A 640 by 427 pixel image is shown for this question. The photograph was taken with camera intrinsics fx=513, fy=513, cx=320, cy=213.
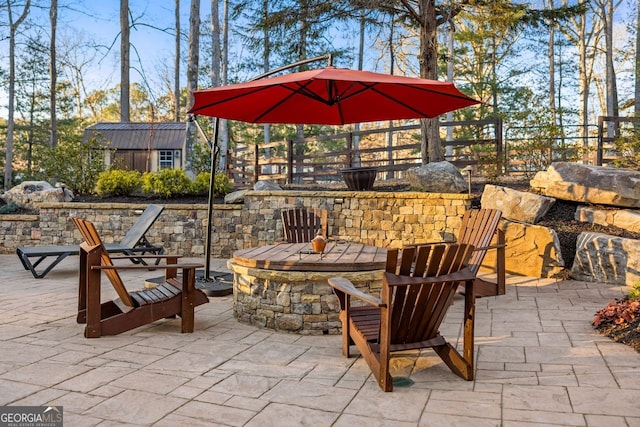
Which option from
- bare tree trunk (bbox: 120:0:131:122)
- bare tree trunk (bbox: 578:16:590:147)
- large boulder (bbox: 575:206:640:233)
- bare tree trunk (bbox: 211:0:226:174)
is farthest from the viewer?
bare tree trunk (bbox: 578:16:590:147)

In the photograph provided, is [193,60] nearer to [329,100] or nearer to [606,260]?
[329,100]

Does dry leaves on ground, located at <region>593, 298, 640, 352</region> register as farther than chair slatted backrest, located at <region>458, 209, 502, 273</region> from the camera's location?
No

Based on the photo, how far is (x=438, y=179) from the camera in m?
7.21

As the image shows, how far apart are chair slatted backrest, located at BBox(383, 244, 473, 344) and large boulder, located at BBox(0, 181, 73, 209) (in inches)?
331

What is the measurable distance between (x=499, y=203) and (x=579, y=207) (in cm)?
103

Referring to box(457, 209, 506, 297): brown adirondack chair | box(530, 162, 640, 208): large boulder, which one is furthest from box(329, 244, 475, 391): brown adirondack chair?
box(530, 162, 640, 208): large boulder

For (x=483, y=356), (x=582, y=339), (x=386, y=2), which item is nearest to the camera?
(x=483, y=356)

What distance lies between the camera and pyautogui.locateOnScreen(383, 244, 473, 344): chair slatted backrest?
2537 millimetres

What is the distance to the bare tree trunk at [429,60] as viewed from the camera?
8484mm

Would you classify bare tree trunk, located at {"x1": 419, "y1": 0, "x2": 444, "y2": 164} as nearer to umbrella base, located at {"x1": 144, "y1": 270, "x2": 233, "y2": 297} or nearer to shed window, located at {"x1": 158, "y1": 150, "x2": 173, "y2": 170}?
umbrella base, located at {"x1": 144, "y1": 270, "x2": 233, "y2": 297}

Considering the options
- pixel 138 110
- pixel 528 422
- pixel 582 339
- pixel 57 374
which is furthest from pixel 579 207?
pixel 138 110

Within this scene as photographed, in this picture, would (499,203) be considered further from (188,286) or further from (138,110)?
(138,110)

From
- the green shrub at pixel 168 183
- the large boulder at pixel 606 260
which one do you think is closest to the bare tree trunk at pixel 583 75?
the large boulder at pixel 606 260

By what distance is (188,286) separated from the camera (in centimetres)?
369
